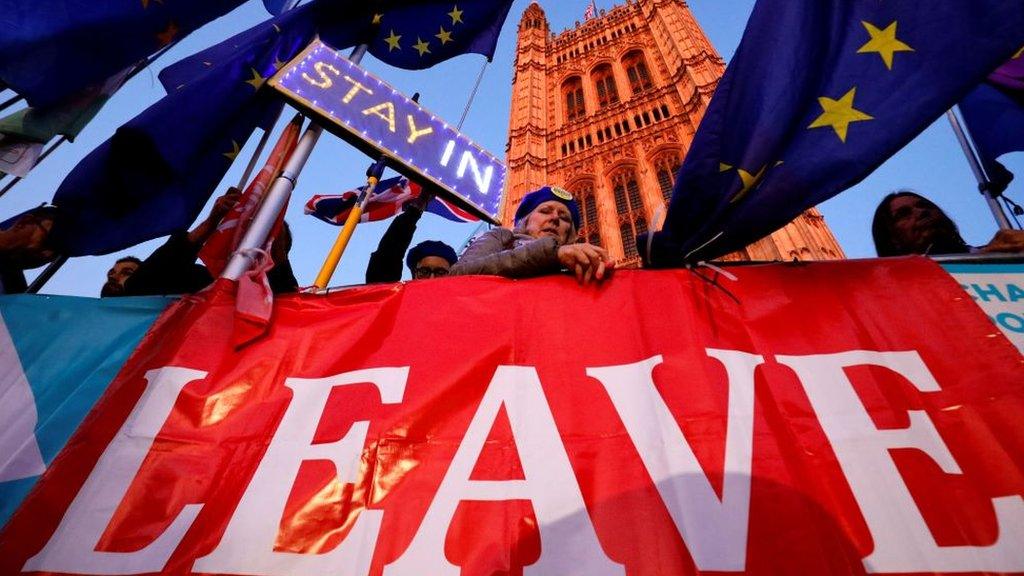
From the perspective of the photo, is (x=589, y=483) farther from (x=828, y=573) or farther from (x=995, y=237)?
(x=995, y=237)

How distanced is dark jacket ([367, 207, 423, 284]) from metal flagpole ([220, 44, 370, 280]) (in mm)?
873

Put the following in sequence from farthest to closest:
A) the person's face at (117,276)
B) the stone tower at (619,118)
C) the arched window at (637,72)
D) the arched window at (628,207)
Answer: the arched window at (637,72) < the stone tower at (619,118) < the arched window at (628,207) < the person's face at (117,276)

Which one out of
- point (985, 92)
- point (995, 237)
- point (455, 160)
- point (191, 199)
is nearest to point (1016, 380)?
point (995, 237)

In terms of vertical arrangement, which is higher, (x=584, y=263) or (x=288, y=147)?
(x=288, y=147)

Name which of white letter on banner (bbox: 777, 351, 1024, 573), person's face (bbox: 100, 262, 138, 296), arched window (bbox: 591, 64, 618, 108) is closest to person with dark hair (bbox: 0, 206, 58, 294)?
person's face (bbox: 100, 262, 138, 296)

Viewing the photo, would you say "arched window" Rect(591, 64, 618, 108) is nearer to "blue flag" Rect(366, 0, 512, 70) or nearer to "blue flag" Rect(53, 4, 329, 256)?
"blue flag" Rect(366, 0, 512, 70)

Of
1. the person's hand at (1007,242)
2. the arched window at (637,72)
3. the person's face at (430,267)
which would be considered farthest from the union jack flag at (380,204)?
the arched window at (637,72)

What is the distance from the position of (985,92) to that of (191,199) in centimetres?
526

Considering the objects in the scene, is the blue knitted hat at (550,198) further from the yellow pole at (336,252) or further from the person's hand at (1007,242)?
the person's hand at (1007,242)

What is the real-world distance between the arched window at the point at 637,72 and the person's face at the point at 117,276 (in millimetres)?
27296

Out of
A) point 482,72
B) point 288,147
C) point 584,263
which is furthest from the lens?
point 482,72

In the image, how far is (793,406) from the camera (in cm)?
147

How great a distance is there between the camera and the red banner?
1223 millimetres

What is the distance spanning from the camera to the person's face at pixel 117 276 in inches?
122
